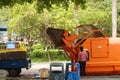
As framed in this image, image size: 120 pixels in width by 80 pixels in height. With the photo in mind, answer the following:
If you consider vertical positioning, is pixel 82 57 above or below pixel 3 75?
above

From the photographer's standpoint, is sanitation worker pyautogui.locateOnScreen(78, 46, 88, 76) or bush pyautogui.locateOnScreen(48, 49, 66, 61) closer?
sanitation worker pyautogui.locateOnScreen(78, 46, 88, 76)

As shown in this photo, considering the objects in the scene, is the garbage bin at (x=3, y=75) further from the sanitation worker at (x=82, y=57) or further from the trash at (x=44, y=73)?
the sanitation worker at (x=82, y=57)

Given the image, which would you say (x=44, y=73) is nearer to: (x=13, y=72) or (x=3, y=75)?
(x=13, y=72)

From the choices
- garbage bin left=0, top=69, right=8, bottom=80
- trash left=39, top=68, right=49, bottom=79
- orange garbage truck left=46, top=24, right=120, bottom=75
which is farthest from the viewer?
orange garbage truck left=46, top=24, right=120, bottom=75

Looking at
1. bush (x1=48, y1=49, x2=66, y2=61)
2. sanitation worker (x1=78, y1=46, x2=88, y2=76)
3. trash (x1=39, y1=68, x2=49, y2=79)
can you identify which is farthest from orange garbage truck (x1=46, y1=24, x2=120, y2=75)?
bush (x1=48, y1=49, x2=66, y2=61)

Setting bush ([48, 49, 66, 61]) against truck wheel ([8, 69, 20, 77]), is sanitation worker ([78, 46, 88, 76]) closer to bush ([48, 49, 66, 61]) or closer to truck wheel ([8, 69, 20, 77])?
truck wheel ([8, 69, 20, 77])

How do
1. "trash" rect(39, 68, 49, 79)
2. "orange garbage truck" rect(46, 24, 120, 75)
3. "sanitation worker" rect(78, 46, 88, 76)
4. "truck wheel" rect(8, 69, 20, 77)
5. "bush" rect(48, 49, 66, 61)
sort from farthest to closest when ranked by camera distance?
"bush" rect(48, 49, 66, 61) < "truck wheel" rect(8, 69, 20, 77) < "orange garbage truck" rect(46, 24, 120, 75) < "sanitation worker" rect(78, 46, 88, 76) < "trash" rect(39, 68, 49, 79)

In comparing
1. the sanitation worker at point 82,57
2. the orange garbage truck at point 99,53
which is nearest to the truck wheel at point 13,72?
the orange garbage truck at point 99,53

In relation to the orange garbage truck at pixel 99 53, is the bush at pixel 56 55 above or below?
below

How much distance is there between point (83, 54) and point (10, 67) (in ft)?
14.1

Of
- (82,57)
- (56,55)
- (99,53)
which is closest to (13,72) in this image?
(82,57)

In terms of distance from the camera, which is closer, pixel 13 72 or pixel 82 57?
pixel 82 57

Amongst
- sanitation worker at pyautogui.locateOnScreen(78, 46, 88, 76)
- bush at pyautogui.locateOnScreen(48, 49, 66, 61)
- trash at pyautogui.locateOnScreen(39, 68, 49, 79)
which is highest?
sanitation worker at pyautogui.locateOnScreen(78, 46, 88, 76)

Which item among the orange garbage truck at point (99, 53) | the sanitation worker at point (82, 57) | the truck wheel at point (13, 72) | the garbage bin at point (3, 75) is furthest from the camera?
the truck wheel at point (13, 72)
